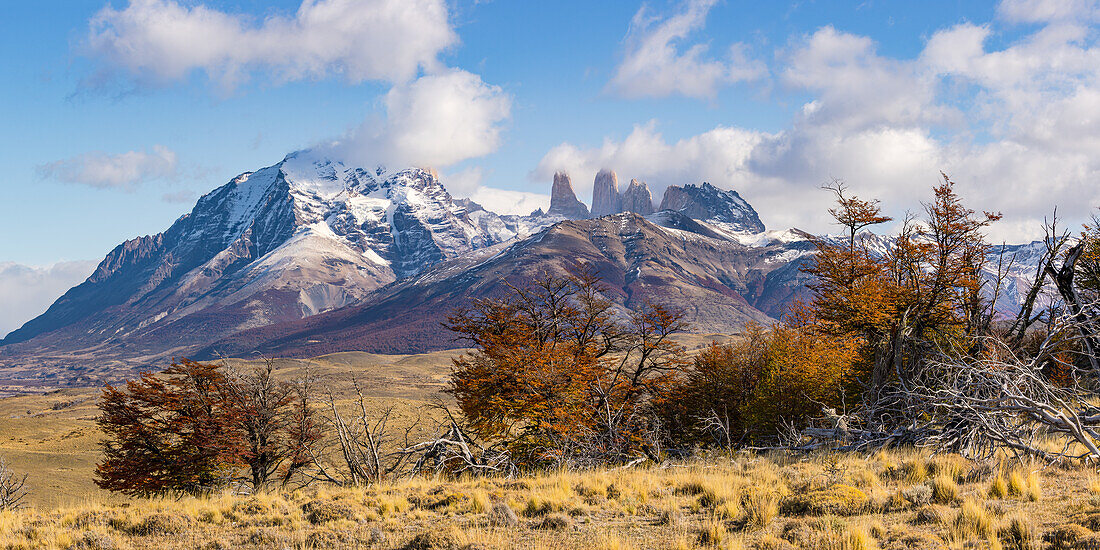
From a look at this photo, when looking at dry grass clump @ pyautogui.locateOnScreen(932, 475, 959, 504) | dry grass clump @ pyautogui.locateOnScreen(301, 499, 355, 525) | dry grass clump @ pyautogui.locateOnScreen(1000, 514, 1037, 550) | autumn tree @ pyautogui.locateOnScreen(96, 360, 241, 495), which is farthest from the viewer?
autumn tree @ pyautogui.locateOnScreen(96, 360, 241, 495)

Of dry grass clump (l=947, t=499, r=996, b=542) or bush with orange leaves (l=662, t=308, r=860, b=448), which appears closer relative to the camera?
dry grass clump (l=947, t=499, r=996, b=542)

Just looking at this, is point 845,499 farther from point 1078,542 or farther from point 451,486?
point 451,486

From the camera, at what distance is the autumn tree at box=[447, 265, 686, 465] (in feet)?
76.6

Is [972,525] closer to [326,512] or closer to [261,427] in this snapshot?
[326,512]

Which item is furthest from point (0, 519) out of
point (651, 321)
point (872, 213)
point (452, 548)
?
point (872, 213)

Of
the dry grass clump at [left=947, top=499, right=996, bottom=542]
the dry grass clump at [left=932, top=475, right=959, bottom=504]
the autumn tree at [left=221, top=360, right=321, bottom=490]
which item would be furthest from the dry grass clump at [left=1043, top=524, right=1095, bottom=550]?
the autumn tree at [left=221, top=360, right=321, bottom=490]

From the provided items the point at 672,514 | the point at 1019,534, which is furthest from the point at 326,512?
the point at 1019,534

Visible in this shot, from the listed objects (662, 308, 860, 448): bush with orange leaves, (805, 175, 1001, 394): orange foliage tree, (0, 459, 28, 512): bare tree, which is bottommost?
(0, 459, 28, 512): bare tree

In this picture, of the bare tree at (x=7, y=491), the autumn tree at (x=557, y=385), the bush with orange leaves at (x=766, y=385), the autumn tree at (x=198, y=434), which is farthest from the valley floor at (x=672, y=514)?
the autumn tree at (x=198, y=434)

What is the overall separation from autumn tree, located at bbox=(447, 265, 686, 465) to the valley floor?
7.10 meters

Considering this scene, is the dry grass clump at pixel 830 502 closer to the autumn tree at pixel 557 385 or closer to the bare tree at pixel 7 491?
the autumn tree at pixel 557 385

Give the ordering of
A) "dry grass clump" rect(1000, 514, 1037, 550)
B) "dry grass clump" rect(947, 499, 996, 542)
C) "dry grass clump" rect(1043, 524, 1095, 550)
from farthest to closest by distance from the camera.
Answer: "dry grass clump" rect(947, 499, 996, 542), "dry grass clump" rect(1000, 514, 1037, 550), "dry grass clump" rect(1043, 524, 1095, 550)

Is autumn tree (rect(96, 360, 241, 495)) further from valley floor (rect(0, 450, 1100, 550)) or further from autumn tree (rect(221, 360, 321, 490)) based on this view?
valley floor (rect(0, 450, 1100, 550))

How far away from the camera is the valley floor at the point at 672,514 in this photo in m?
8.65
